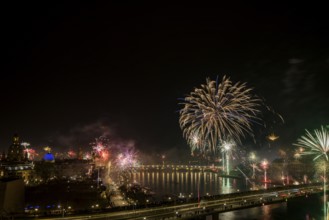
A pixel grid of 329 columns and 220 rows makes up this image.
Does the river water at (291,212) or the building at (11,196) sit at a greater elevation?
the building at (11,196)

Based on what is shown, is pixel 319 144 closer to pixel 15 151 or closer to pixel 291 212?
pixel 291 212

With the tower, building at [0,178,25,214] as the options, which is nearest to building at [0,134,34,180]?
the tower

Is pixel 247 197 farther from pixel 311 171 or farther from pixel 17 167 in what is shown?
pixel 17 167

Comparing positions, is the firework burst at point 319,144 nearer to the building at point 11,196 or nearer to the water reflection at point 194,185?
the water reflection at point 194,185

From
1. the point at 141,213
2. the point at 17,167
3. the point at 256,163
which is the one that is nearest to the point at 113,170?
the point at 17,167

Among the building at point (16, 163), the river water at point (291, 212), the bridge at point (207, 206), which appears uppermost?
the building at point (16, 163)

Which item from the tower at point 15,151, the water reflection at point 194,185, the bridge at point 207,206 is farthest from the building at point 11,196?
the tower at point 15,151
